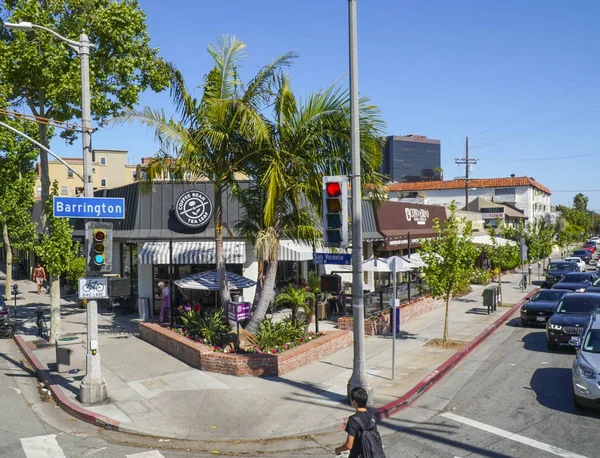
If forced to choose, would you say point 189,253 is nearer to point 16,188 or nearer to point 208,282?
point 208,282

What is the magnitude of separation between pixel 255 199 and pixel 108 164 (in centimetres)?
5874

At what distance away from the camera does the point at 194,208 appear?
21359 mm

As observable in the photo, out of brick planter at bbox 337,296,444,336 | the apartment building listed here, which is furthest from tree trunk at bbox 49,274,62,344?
the apartment building

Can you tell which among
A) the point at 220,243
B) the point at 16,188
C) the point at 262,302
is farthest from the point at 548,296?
the point at 16,188

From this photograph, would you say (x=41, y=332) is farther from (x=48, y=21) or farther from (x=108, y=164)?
(x=108, y=164)

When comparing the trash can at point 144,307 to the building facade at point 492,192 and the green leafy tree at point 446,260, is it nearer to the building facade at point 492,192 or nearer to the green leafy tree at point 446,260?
the green leafy tree at point 446,260

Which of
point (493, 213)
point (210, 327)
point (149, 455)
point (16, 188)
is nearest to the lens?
point (149, 455)

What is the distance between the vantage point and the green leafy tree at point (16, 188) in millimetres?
27922

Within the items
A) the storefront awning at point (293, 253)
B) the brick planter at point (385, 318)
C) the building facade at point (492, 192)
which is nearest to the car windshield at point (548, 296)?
the brick planter at point (385, 318)

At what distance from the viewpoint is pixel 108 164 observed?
70.0 metres

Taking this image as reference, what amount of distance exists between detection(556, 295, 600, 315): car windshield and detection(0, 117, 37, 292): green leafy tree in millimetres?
23923

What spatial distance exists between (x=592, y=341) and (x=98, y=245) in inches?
402

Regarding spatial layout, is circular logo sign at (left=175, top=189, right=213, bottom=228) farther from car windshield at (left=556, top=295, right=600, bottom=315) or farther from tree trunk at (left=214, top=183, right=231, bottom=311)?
car windshield at (left=556, top=295, right=600, bottom=315)

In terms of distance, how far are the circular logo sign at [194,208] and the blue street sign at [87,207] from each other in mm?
9384
